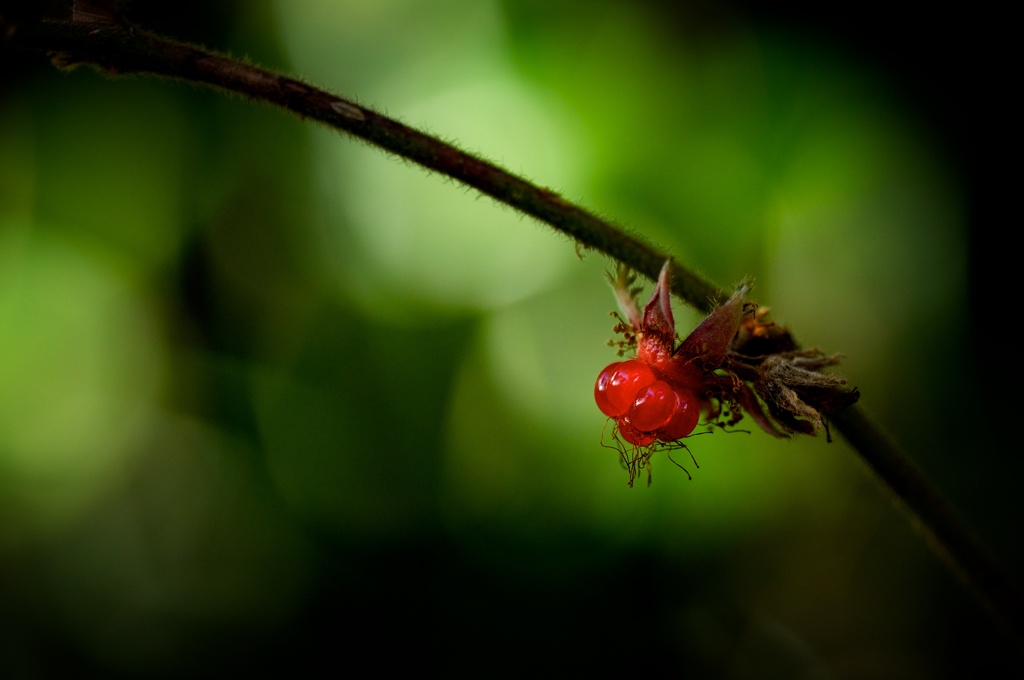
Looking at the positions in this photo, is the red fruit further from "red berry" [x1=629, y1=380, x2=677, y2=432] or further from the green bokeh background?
the green bokeh background

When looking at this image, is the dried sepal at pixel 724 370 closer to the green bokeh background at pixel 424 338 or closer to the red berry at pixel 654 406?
the red berry at pixel 654 406

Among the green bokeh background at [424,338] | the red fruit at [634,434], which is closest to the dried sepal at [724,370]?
the red fruit at [634,434]

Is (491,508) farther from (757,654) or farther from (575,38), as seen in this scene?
(575,38)

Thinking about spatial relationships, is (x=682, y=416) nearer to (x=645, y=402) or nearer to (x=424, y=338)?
(x=645, y=402)

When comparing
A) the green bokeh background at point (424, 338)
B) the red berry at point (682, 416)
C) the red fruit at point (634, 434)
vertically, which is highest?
the green bokeh background at point (424, 338)

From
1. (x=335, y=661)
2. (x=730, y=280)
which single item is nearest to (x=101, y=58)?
(x=730, y=280)

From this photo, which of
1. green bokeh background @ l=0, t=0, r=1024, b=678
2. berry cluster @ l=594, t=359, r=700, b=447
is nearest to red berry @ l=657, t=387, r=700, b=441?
berry cluster @ l=594, t=359, r=700, b=447
